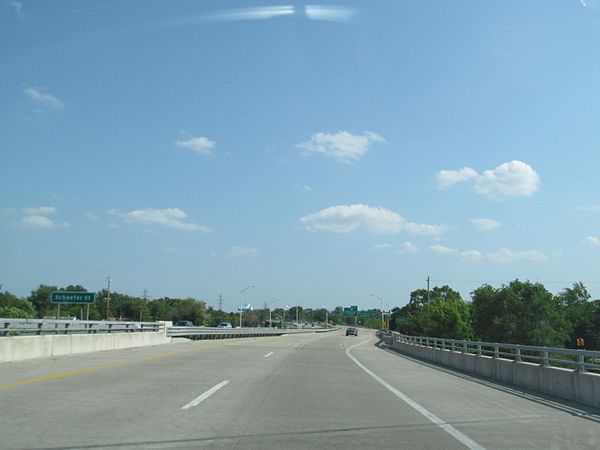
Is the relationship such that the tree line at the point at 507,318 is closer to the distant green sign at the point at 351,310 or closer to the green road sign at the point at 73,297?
the distant green sign at the point at 351,310

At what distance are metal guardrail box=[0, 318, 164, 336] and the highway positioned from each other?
17.3ft

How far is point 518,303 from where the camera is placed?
82000 millimetres

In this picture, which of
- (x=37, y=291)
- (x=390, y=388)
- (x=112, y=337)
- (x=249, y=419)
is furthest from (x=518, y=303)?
(x=37, y=291)

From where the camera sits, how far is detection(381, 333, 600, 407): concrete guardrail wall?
43.9 ft

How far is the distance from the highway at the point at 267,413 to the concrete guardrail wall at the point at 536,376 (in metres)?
0.65

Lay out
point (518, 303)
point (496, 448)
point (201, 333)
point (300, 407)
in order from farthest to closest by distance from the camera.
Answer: point (518, 303) < point (201, 333) < point (300, 407) < point (496, 448)

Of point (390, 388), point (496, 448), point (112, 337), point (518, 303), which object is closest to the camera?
point (496, 448)

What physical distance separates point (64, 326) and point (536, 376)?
80.4 feet

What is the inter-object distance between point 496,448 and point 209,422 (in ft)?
14.6

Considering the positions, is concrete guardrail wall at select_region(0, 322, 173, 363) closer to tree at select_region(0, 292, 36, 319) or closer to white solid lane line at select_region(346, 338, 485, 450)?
white solid lane line at select_region(346, 338, 485, 450)

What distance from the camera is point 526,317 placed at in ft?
268

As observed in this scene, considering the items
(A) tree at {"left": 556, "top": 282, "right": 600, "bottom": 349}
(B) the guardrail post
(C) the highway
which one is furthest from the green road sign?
(A) tree at {"left": 556, "top": 282, "right": 600, "bottom": 349}

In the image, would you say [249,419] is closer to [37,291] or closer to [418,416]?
[418,416]

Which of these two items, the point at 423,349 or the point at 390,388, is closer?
the point at 390,388
